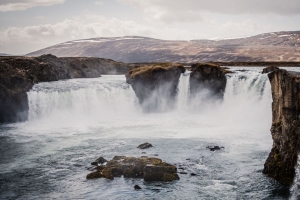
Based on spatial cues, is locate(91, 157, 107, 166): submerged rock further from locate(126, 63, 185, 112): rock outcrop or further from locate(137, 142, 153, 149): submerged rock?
locate(126, 63, 185, 112): rock outcrop

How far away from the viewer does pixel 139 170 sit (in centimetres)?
2098

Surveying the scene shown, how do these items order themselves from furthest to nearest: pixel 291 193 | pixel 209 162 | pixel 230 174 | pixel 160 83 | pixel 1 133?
pixel 160 83, pixel 1 133, pixel 209 162, pixel 230 174, pixel 291 193

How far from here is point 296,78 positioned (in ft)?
60.3

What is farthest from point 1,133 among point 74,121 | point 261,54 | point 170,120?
point 261,54

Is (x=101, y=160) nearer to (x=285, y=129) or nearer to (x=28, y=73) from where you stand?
(x=285, y=129)

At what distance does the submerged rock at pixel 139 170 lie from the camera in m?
20.4

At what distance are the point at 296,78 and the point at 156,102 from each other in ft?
103

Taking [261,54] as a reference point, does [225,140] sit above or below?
below

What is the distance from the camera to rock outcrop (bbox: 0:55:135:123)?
4059cm

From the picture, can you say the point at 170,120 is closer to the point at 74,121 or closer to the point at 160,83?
the point at 160,83

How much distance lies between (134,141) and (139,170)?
9.25 meters

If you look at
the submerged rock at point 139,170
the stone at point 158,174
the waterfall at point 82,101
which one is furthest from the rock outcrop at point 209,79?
A: the stone at point 158,174

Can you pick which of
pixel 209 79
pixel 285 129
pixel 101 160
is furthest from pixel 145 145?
pixel 209 79

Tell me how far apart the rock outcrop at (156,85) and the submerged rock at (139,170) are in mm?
26548
